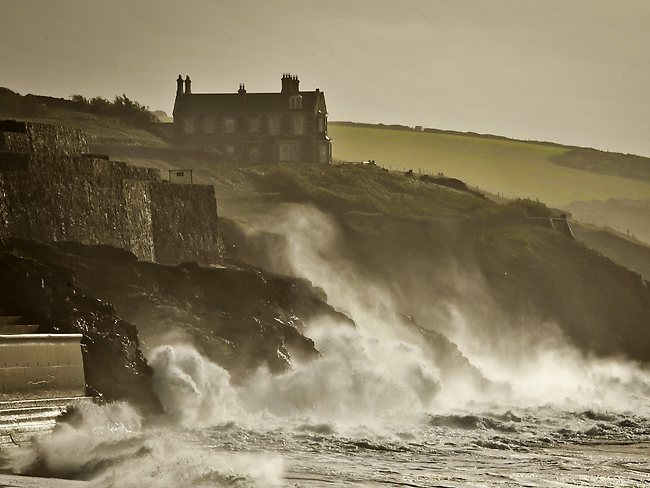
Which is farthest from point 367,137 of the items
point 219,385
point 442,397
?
point 219,385

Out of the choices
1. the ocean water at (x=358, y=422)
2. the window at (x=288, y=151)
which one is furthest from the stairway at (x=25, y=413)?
the window at (x=288, y=151)

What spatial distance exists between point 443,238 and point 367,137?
56136 millimetres

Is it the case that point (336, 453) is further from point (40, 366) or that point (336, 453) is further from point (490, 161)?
point (490, 161)

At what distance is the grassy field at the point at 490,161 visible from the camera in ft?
420

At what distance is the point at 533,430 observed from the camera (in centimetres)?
5103

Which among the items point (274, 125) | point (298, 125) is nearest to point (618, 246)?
point (298, 125)

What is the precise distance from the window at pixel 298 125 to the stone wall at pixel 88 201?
137 feet

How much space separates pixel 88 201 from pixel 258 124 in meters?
52.1

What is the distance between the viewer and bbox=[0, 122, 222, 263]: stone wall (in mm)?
46875

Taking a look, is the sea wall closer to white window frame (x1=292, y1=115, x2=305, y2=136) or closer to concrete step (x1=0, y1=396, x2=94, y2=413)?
concrete step (x1=0, y1=396, x2=94, y2=413)

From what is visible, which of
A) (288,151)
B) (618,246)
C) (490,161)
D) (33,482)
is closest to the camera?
(33,482)

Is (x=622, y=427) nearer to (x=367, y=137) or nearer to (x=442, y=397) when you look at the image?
(x=442, y=397)

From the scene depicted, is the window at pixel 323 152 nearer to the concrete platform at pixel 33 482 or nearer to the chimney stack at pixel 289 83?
the chimney stack at pixel 289 83

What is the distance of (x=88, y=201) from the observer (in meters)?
49.7
